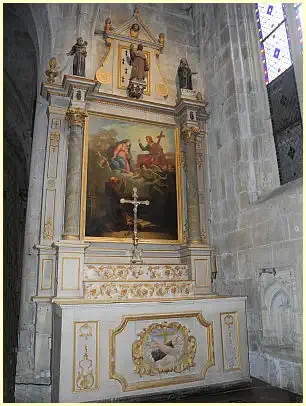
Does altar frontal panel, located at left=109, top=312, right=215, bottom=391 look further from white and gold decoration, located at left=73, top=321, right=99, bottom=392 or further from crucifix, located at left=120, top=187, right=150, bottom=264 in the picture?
crucifix, located at left=120, top=187, right=150, bottom=264

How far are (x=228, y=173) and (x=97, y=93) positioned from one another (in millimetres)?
2781

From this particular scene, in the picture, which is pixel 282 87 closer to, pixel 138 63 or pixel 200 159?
pixel 200 159

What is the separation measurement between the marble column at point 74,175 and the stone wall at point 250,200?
8.35 ft

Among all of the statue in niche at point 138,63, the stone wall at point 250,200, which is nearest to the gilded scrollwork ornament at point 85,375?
the stone wall at point 250,200

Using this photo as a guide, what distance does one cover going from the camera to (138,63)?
6.61 metres

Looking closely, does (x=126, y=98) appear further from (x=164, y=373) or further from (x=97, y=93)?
(x=164, y=373)

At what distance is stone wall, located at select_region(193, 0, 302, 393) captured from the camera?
4484 mm

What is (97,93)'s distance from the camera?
20.6 feet

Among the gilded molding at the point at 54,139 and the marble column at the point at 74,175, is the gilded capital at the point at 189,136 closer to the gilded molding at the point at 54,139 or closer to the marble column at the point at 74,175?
the marble column at the point at 74,175

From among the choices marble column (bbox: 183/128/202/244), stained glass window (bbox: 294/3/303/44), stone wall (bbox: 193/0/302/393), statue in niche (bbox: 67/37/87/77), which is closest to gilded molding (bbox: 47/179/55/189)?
statue in niche (bbox: 67/37/87/77)

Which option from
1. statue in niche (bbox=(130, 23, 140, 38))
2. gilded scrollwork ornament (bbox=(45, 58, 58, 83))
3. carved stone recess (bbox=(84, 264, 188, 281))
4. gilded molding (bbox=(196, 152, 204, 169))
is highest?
statue in niche (bbox=(130, 23, 140, 38))

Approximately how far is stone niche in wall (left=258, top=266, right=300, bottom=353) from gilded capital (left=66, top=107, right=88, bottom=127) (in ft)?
12.5

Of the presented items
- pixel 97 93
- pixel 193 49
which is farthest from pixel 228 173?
pixel 193 49

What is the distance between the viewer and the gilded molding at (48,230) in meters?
5.44
